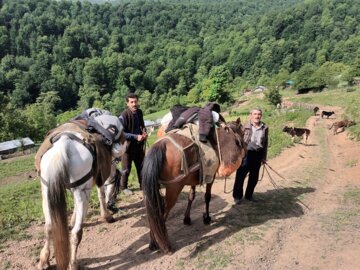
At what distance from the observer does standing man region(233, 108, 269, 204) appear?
7.02 metres

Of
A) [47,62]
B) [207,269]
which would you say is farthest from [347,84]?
[47,62]

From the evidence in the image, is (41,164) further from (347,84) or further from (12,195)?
(347,84)

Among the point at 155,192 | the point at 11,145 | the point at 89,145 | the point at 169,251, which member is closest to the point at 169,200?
the point at 155,192

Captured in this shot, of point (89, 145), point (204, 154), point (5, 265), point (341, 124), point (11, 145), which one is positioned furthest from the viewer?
point (11, 145)

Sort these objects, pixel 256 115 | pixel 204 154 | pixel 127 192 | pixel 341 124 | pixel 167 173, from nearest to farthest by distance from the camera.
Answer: pixel 167 173, pixel 204 154, pixel 256 115, pixel 127 192, pixel 341 124

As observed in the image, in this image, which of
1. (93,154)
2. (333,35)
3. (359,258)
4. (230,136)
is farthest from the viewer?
(333,35)

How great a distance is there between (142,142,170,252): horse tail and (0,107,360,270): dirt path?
40 cm

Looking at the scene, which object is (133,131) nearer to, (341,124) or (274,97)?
(341,124)

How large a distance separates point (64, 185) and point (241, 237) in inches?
125

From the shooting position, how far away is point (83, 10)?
574 feet

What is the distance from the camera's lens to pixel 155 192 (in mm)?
4781

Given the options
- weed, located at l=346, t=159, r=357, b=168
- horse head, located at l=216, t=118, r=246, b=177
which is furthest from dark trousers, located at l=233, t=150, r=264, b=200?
weed, located at l=346, t=159, r=357, b=168

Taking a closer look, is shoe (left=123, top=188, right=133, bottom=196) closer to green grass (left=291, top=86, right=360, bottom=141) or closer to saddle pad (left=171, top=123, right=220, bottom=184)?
saddle pad (left=171, top=123, right=220, bottom=184)

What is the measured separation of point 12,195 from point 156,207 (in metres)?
9.05
